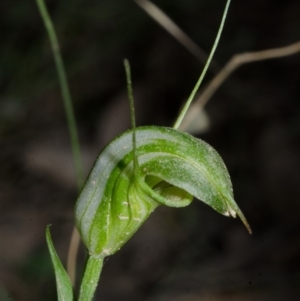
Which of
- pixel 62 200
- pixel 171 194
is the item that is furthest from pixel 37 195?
pixel 171 194

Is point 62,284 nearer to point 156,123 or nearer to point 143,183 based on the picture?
point 143,183

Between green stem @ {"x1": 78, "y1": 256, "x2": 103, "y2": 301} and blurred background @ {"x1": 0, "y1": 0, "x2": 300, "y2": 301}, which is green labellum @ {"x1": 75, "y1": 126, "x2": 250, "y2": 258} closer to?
green stem @ {"x1": 78, "y1": 256, "x2": 103, "y2": 301}

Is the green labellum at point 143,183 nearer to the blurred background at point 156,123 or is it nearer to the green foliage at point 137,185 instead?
the green foliage at point 137,185

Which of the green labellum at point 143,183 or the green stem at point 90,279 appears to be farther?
the green stem at point 90,279

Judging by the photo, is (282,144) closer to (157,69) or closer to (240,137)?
(240,137)

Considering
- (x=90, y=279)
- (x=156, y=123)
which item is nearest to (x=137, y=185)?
(x=90, y=279)

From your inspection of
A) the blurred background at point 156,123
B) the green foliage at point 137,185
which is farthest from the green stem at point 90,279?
the blurred background at point 156,123

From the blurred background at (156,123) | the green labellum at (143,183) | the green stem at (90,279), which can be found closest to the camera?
the green labellum at (143,183)
